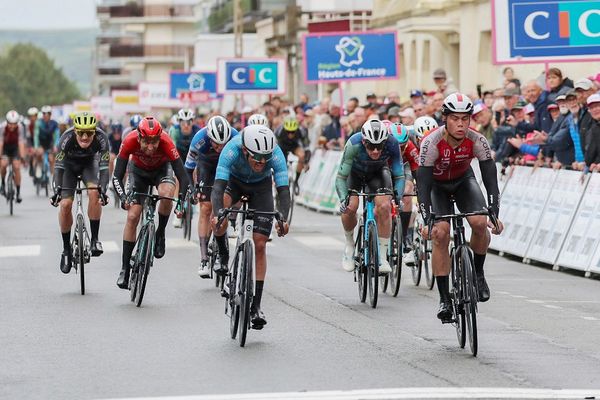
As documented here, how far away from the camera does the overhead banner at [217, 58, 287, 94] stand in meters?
47.6

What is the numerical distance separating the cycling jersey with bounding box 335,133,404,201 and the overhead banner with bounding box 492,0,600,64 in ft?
28.6

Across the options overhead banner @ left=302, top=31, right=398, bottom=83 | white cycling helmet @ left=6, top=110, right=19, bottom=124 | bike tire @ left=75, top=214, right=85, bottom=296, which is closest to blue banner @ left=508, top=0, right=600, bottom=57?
bike tire @ left=75, top=214, right=85, bottom=296

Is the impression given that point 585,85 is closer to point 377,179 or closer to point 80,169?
point 377,179

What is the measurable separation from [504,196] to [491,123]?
7.15 ft

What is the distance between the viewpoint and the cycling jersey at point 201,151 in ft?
59.5

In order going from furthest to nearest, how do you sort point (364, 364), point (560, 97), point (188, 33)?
point (188, 33) < point (560, 97) < point (364, 364)

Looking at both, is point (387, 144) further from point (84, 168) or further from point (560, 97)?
point (560, 97)

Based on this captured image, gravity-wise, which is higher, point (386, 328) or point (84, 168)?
point (84, 168)

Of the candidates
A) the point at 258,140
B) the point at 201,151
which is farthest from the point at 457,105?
the point at 201,151

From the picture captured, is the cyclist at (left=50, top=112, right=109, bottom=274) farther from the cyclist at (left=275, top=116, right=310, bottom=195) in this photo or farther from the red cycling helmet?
the cyclist at (left=275, top=116, right=310, bottom=195)

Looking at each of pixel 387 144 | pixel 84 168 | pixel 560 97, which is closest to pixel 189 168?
pixel 84 168

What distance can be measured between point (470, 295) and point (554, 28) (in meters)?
13.5

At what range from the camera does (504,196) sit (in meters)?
23.2

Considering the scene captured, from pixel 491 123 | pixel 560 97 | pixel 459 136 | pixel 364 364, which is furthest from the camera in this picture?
pixel 491 123
